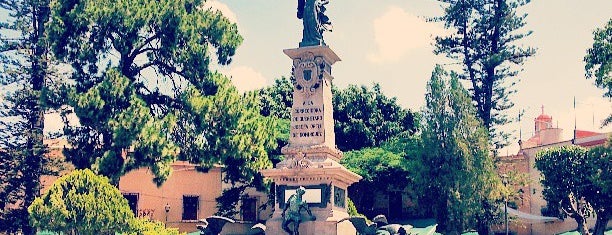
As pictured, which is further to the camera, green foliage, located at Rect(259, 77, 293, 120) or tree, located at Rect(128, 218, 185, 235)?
green foliage, located at Rect(259, 77, 293, 120)

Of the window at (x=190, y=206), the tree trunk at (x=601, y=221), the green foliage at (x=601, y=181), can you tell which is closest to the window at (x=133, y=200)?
the window at (x=190, y=206)

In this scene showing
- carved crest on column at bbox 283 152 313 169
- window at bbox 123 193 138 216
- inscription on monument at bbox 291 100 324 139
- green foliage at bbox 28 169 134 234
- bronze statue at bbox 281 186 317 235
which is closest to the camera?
bronze statue at bbox 281 186 317 235

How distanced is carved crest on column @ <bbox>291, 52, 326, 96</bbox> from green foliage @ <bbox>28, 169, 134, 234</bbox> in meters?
6.09

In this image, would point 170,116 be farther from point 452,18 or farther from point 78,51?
point 452,18

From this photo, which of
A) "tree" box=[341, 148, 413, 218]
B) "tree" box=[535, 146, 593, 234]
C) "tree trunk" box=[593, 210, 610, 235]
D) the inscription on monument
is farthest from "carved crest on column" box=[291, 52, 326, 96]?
"tree trunk" box=[593, 210, 610, 235]

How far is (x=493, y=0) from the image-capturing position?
119ft

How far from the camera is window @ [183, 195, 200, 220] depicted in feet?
125

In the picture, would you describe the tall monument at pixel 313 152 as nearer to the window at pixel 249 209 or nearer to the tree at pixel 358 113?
the tree at pixel 358 113

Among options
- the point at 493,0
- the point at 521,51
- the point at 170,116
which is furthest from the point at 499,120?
the point at 170,116

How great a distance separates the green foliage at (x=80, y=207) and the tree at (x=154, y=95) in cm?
249

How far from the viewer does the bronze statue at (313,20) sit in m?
21.8

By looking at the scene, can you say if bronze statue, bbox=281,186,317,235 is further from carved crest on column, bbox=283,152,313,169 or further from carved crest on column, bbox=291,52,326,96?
carved crest on column, bbox=291,52,326,96

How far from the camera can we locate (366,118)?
129 ft

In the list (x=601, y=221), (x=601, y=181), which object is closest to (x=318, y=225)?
(x=601, y=181)
